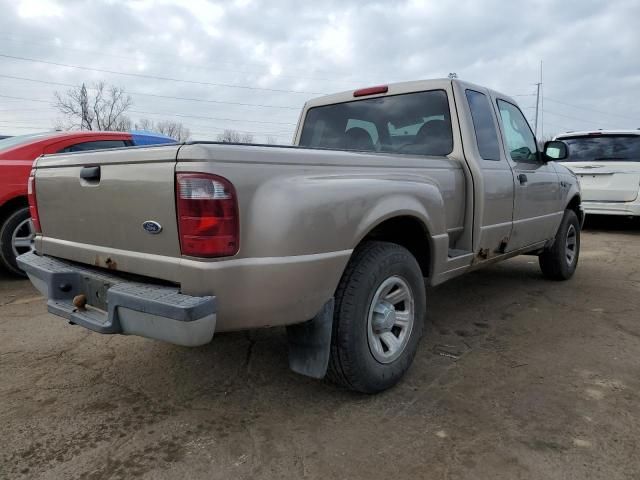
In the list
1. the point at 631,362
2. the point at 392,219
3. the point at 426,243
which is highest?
the point at 392,219

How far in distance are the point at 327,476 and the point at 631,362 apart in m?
2.36

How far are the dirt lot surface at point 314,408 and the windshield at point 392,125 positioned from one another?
4.89ft

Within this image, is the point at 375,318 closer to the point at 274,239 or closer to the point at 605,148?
the point at 274,239

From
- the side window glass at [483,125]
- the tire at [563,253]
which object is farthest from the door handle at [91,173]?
the tire at [563,253]

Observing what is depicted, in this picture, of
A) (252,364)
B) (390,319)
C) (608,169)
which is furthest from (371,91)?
(608,169)

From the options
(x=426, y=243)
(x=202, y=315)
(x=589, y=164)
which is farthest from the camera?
(x=589, y=164)

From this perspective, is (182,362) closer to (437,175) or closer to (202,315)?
(202,315)

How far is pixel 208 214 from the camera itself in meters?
2.04

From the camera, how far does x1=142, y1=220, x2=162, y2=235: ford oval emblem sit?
86.0 inches

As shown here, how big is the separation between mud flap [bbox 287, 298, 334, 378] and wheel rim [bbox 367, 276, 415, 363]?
306 mm

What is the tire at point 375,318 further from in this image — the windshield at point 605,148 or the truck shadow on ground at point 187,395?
the windshield at point 605,148

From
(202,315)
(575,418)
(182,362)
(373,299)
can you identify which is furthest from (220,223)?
(575,418)

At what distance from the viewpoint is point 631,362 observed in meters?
3.29

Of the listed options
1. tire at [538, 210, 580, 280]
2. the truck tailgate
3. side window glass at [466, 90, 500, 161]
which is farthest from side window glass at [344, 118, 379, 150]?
tire at [538, 210, 580, 280]
